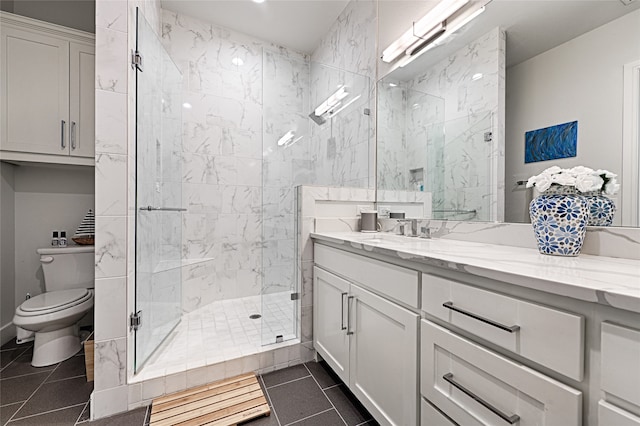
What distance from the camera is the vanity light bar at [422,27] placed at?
59.1 inches

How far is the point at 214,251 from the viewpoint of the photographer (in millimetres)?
2742

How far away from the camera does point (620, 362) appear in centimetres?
49

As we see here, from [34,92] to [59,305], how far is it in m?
1.53

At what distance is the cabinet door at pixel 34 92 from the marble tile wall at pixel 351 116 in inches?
74.8

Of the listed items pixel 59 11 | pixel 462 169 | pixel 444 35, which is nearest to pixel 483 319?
pixel 462 169

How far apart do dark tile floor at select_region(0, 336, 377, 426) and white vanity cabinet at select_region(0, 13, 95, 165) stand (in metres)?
1.44

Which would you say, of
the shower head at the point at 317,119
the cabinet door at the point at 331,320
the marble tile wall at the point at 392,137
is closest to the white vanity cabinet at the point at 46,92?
the shower head at the point at 317,119

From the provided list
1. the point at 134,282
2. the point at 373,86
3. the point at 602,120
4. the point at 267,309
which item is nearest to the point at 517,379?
the point at 602,120

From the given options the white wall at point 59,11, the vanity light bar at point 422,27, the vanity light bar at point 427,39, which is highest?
the white wall at point 59,11

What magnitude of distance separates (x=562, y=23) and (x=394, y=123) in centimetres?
102

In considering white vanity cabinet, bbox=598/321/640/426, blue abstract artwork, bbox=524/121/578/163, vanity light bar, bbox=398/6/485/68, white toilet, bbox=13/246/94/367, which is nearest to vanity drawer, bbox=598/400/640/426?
white vanity cabinet, bbox=598/321/640/426

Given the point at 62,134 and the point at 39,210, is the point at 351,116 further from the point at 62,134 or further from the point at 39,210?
the point at 39,210

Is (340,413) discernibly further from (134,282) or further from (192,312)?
(192,312)

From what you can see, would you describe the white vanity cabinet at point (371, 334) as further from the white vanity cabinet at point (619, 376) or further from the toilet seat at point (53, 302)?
the toilet seat at point (53, 302)
